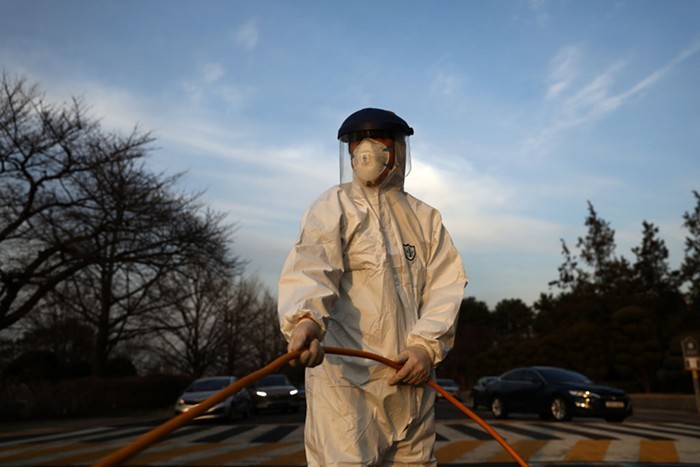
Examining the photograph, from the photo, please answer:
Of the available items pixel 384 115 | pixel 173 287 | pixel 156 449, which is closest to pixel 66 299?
pixel 173 287

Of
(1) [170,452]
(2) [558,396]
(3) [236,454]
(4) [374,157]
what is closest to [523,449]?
(3) [236,454]

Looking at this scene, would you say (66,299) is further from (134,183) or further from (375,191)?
(375,191)

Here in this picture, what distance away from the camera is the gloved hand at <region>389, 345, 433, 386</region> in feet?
8.16

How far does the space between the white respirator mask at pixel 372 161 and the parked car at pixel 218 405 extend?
493 inches

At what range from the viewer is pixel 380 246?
273 cm

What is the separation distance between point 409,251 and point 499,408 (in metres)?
14.6

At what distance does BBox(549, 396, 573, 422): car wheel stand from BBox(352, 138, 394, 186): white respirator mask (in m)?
12.7

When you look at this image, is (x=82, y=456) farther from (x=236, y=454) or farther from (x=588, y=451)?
(x=588, y=451)

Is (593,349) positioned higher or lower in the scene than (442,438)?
higher

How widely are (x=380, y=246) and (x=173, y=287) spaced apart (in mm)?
20380

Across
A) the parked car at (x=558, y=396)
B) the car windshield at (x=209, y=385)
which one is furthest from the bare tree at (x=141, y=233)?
the parked car at (x=558, y=396)

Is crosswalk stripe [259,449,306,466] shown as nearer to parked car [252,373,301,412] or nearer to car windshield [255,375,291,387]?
parked car [252,373,301,412]

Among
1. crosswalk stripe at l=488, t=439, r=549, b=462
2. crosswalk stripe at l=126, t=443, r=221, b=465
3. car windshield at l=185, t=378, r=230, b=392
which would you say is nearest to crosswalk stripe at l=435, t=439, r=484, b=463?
crosswalk stripe at l=488, t=439, r=549, b=462

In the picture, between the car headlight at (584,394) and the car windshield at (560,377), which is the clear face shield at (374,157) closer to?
the car headlight at (584,394)
